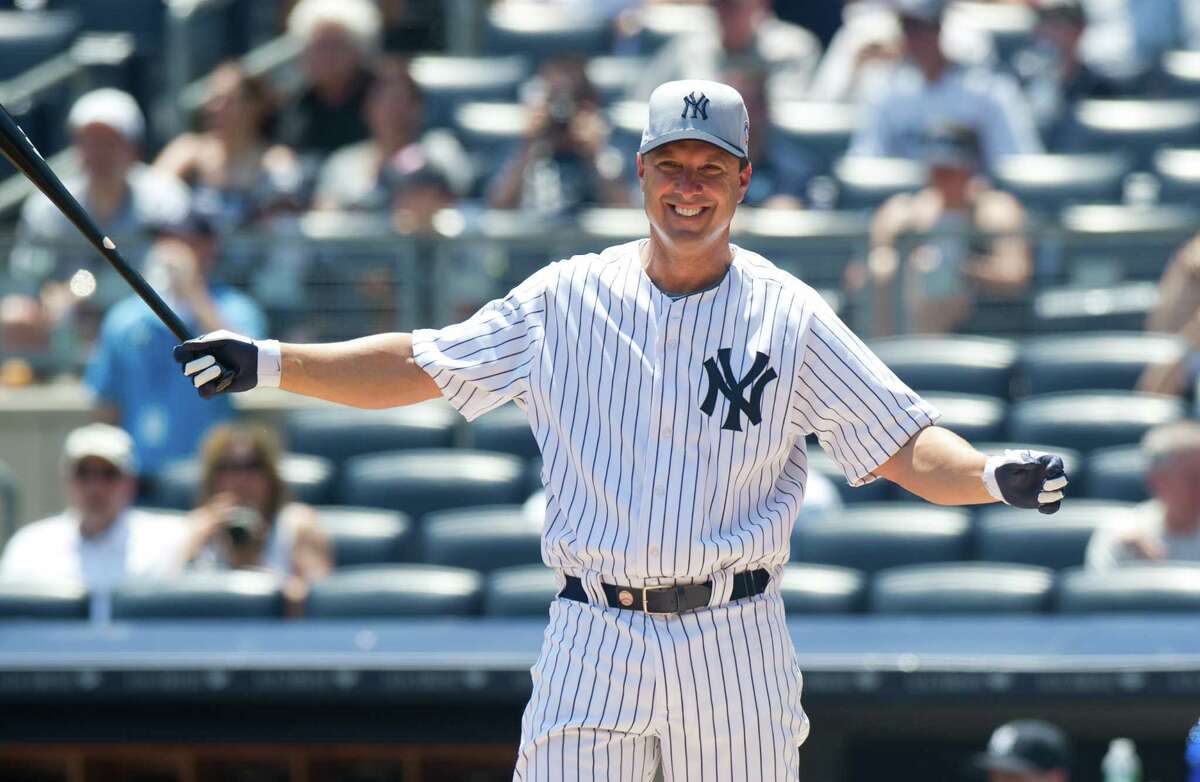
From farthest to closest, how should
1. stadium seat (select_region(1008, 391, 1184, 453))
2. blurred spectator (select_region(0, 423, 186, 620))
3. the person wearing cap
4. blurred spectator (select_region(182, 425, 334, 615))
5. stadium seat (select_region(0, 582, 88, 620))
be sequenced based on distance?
stadium seat (select_region(1008, 391, 1184, 453)) < blurred spectator (select_region(0, 423, 186, 620)) < blurred spectator (select_region(182, 425, 334, 615)) < stadium seat (select_region(0, 582, 88, 620)) < the person wearing cap

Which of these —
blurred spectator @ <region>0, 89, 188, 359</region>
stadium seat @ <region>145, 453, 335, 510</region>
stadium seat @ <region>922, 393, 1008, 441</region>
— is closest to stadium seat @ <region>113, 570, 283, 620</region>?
stadium seat @ <region>145, 453, 335, 510</region>

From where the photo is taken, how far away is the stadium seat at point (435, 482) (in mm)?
6684

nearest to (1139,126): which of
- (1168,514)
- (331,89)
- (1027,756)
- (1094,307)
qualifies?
(1094,307)

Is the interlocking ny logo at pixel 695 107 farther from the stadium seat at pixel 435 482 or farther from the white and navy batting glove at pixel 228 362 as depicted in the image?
the stadium seat at pixel 435 482

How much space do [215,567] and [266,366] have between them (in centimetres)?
308

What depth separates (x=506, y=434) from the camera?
23.3 feet

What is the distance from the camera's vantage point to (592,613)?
316 centimetres

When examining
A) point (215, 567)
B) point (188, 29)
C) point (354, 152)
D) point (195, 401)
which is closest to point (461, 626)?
point (215, 567)

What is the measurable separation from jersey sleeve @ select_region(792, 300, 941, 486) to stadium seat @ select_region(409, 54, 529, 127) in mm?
6119

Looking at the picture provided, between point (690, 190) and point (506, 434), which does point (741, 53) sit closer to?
point (506, 434)

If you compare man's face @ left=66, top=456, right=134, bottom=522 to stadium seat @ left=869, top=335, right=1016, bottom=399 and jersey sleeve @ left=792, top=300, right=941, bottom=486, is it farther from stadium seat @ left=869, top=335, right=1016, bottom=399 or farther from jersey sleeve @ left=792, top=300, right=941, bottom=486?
jersey sleeve @ left=792, top=300, right=941, bottom=486

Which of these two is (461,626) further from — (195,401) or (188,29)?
(188,29)

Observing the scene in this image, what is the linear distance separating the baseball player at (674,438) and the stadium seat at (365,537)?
3.12 m

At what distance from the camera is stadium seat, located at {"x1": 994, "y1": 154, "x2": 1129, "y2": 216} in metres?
8.07
